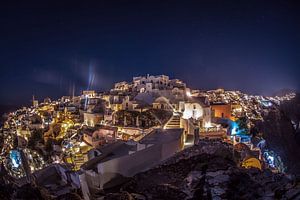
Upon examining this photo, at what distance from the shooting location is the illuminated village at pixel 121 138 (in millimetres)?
15078

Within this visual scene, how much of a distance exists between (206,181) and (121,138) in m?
16.2

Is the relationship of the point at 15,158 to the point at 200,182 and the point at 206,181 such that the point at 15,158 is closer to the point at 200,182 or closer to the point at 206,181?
the point at 200,182

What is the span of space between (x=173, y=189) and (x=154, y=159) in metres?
4.10

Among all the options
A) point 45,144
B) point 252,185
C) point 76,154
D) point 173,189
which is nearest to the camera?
point 252,185

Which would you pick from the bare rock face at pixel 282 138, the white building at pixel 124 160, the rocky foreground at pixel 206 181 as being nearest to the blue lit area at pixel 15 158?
the white building at pixel 124 160

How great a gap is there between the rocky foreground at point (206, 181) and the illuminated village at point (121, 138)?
1188 mm

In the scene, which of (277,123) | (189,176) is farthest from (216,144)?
(277,123)

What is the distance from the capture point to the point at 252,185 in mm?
9281

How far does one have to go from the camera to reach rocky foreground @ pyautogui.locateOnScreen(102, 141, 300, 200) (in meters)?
8.71

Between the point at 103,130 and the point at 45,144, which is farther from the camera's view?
the point at 45,144

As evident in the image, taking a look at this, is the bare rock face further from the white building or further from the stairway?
→ the white building

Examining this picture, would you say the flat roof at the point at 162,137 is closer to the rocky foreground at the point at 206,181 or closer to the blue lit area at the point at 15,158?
the rocky foreground at the point at 206,181

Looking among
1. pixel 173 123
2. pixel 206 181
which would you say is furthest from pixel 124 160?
pixel 173 123

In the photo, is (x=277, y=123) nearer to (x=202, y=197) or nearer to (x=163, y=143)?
(x=163, y=143)
